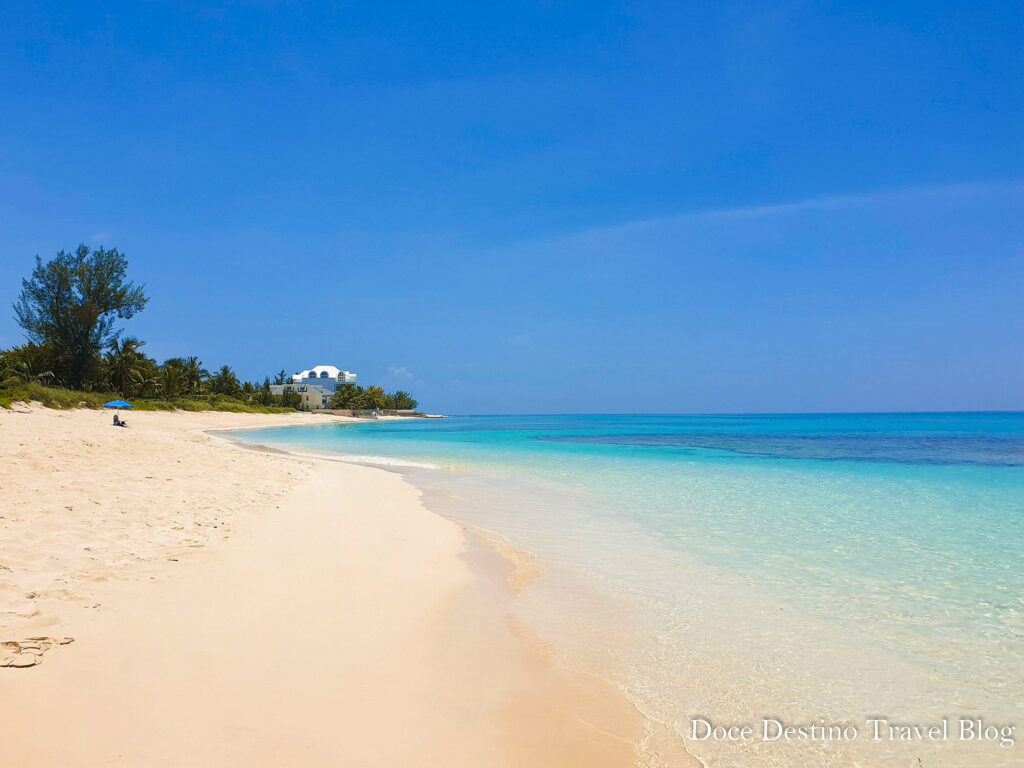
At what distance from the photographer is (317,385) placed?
12531 centimetres

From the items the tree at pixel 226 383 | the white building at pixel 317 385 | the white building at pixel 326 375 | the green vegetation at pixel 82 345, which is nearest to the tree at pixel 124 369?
the green vegetation at pixel 82 345

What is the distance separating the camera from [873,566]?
7336mm

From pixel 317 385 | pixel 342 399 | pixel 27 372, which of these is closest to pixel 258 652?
pixel 27 372

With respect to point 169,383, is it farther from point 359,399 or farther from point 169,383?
point 359,399

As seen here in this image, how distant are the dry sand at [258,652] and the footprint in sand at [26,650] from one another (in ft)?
0.04

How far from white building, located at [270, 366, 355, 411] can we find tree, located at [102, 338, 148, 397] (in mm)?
47071

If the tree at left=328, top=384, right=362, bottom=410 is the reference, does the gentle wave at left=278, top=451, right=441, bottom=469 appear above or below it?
below

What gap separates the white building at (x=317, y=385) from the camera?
356ft

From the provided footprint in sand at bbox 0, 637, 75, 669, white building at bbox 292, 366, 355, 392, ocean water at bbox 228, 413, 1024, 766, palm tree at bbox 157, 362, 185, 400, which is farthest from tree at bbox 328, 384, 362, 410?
footprint in sand at bbox 0, 637, 75, 669

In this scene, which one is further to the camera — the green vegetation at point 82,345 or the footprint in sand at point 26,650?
the green vegetation at point 82,345

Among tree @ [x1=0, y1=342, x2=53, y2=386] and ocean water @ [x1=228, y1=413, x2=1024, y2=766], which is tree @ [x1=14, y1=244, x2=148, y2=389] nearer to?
tree @ [x1=0, y1=342, x2=53, y2=386]

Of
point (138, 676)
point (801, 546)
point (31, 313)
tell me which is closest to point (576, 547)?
point (801, 546)

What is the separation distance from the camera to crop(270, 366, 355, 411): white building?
108431 millimetres

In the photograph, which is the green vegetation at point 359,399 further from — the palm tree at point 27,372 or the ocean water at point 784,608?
the ocean water at point 784,608
